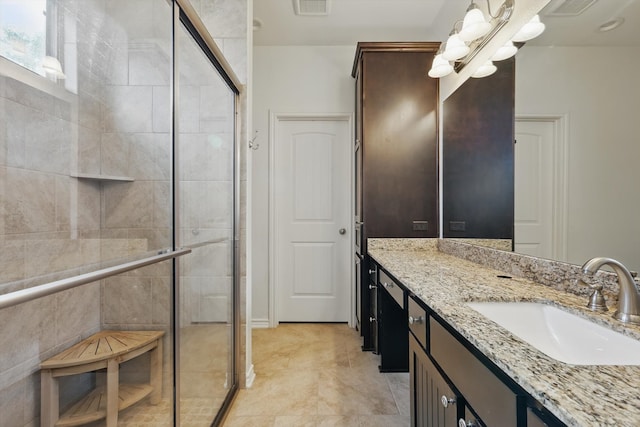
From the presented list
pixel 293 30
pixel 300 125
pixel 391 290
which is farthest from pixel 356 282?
pixel 293 30

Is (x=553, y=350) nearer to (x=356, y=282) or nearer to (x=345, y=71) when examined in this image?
(x=356, y=282)

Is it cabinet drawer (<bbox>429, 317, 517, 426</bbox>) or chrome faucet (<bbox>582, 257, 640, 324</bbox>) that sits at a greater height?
chrome faucet (<bbox>582, 257, 640, 324</bbox>)

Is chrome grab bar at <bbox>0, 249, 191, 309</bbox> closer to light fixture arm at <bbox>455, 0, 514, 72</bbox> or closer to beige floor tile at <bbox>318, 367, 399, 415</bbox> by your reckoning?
beige floor tile at <bbox>318, 367, 399, 415</bbox>

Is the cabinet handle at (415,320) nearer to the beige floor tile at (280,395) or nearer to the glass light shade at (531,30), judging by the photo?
the beige floor tile at (280,395)

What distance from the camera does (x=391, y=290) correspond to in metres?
1.67

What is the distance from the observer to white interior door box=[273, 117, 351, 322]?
2.97m

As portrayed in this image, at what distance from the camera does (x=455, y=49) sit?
6.14 feet

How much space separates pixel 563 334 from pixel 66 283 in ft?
4.36

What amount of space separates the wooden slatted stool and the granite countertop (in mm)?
1067

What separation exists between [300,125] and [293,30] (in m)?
0.82

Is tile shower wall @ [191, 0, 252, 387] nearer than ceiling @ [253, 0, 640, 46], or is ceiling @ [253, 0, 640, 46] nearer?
tile shower wall @ [191, 0, 252, 387]

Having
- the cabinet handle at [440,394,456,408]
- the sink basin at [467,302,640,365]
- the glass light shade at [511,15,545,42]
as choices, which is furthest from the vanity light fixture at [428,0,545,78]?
the cabinet handle at [440,394,456,408]

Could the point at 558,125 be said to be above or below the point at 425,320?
above

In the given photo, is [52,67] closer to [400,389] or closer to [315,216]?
[315,216]
